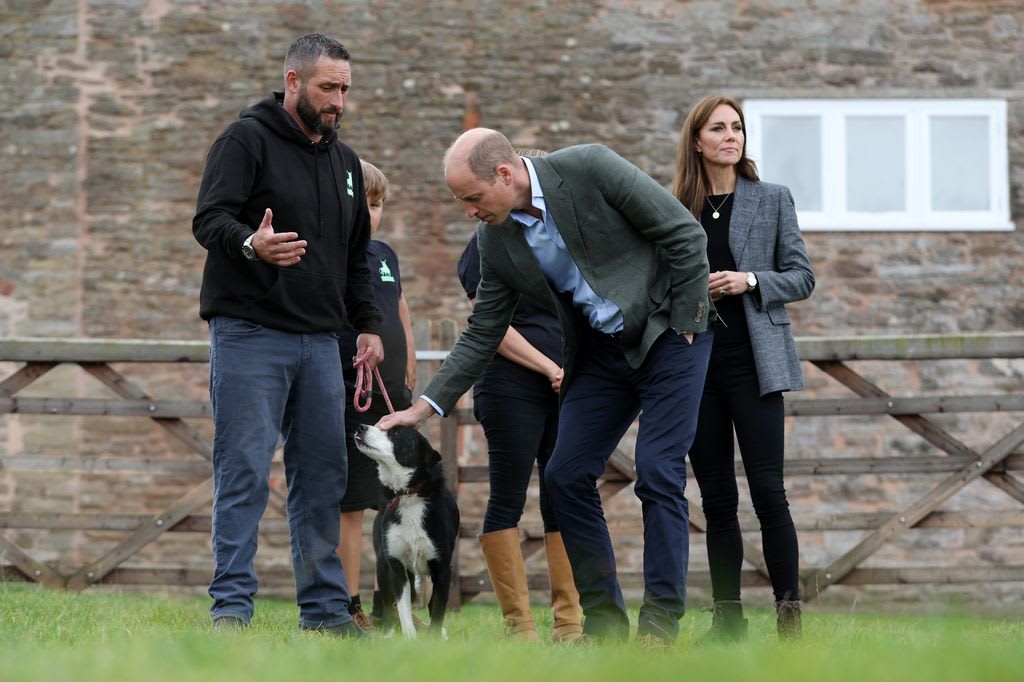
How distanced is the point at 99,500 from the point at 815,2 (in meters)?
7.38

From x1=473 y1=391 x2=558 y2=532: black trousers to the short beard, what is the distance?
4.12ft

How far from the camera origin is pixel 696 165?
4742mm

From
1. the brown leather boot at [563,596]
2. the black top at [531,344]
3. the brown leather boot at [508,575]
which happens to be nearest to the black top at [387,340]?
the black top at [531,344]

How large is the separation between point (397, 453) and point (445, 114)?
5852 millimetres

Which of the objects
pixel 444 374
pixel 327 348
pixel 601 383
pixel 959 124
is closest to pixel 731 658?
pixel 601 383

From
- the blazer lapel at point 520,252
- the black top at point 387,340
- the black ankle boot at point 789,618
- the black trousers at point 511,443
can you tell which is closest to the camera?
the blazer lapel at point 520,252

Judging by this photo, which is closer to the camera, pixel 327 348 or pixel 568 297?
pixel 568 297

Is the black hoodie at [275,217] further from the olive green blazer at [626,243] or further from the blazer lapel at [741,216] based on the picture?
the blazer lapel at [741,216]

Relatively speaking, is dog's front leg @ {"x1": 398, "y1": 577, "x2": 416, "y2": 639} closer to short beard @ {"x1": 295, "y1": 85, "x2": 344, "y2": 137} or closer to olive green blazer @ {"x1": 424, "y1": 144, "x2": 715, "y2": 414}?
olive green blazer @ {"x1": 424, "y1": 144, "x2": 715, "y2": 414}

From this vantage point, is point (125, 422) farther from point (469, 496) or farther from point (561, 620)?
point (561, 620)

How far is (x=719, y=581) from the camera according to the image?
177 inches

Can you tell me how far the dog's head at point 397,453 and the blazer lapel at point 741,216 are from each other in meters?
1.53

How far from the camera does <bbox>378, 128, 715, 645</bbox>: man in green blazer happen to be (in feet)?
12.8

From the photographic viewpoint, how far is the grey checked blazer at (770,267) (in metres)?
4.41
